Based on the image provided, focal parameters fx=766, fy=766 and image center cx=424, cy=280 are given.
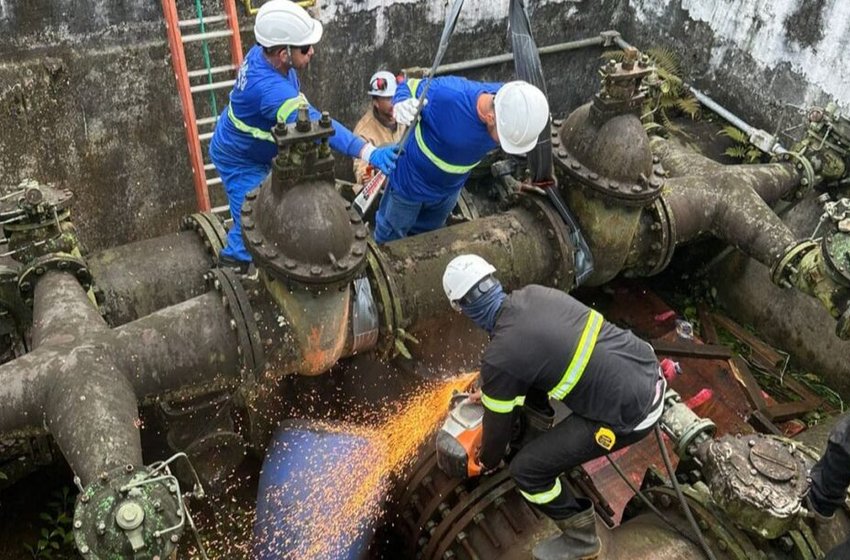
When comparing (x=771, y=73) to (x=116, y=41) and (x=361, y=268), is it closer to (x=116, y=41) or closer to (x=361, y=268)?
(x=361, y=268)

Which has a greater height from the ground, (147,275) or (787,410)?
(147,275)

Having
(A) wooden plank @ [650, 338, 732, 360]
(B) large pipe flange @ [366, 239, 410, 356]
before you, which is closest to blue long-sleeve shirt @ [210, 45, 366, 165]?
(B) large pipe flange @ [366, 239, 410, 356]

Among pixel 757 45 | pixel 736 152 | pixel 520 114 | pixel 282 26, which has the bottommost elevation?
pixel 736 152

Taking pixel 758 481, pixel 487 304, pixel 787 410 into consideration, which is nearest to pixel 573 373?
pixel 487 304

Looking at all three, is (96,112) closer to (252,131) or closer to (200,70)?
(200,70)

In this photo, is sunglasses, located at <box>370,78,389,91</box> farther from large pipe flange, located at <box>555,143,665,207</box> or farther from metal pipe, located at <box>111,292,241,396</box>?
metal pipe, located at <box>111,292,241,396</box>

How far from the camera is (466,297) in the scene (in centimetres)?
371

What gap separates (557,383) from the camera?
3.56 m

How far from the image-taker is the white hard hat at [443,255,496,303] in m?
3.67

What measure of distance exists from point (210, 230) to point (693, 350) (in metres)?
3.90

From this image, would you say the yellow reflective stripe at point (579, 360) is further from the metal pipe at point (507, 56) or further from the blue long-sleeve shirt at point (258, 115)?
the metal pipe at point (507, 56)

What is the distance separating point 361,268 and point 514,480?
1313 mm

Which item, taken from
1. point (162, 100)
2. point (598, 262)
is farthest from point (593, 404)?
point (162, 100)

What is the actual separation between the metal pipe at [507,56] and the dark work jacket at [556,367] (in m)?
3.89
